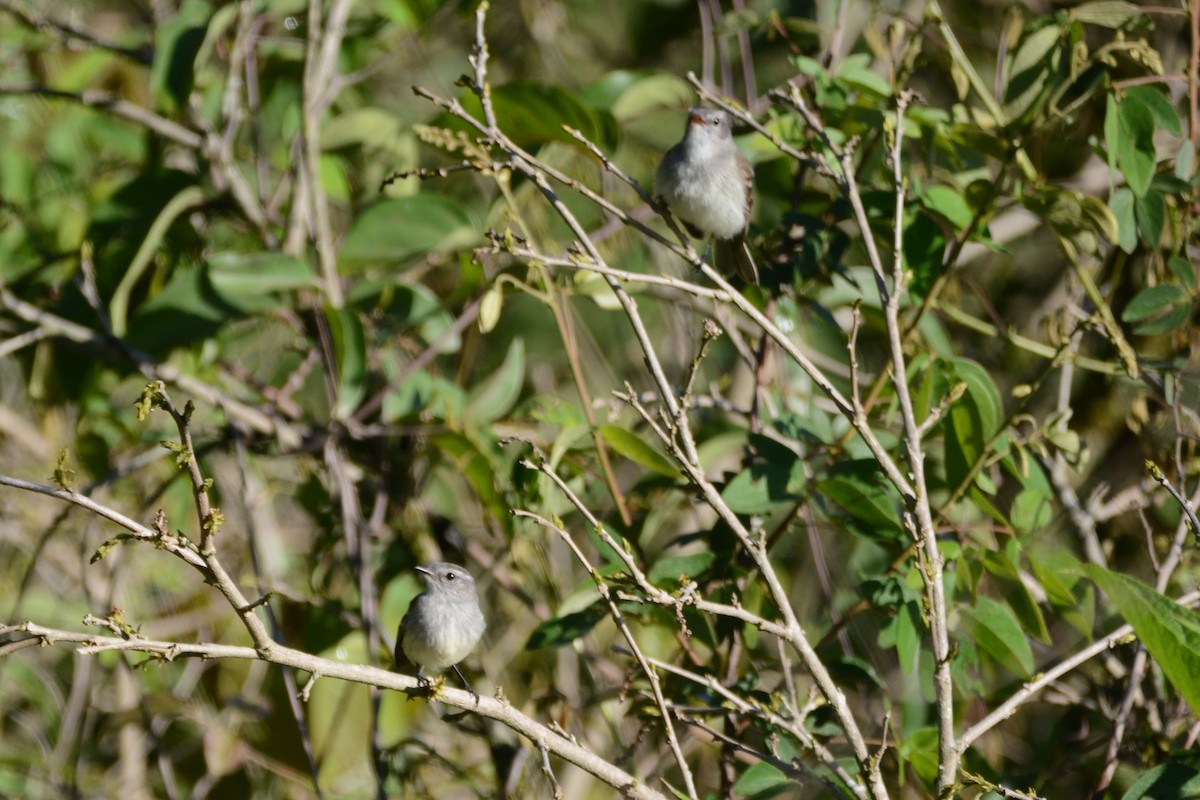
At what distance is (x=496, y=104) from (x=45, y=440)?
325 cm

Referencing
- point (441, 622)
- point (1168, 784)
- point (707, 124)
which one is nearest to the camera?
point (1168, 784)

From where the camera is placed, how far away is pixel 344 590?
4.88 metres

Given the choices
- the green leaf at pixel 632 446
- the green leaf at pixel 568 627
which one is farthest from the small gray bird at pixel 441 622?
the green leaf at pixel 632 446

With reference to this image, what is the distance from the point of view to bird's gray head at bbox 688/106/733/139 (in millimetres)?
4048

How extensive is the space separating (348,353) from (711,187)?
4.15 ft

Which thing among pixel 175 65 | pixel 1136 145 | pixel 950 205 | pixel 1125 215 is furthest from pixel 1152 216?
pixel 175 65

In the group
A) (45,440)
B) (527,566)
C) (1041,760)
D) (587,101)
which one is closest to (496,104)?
(587,101)

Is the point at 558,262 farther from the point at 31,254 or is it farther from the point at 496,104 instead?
the point at 31,254

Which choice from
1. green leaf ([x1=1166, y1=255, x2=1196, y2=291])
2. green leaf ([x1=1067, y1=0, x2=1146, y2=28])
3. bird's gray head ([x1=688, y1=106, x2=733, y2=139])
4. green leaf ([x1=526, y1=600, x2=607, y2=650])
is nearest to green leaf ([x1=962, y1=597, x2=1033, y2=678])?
green leaf ([x1=526, y1=600, x2=607, y2=650])

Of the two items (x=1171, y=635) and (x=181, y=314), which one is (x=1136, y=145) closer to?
(x=1171, y=635)

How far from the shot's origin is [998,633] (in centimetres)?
273

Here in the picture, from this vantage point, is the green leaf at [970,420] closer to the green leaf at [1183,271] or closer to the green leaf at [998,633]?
the green leaf at [998,633]

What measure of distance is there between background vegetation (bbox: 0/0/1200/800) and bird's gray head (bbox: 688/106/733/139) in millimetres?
141

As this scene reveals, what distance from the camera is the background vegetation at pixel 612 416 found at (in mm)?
2701
